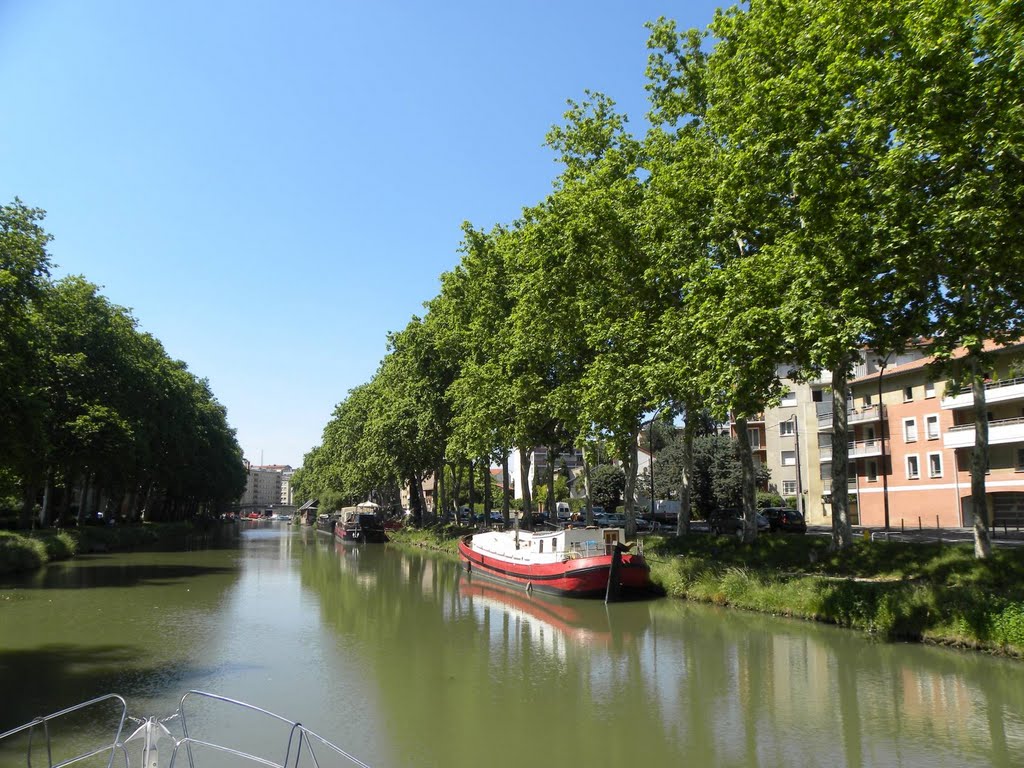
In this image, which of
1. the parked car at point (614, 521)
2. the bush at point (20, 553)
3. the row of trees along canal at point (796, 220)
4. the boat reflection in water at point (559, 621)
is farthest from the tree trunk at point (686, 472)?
the bush at point (20, 553)

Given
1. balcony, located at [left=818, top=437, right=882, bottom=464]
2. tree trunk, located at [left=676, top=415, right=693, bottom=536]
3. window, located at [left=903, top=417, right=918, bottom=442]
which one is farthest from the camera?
balcony, located at [left=818, top=437, right=882, bottom=464]

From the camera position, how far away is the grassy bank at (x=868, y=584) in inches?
635

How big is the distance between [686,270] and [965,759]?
14699 mm

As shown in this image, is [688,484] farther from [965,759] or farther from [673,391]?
[965,759]

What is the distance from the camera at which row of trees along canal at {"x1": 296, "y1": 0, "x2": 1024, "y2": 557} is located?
16156 mm

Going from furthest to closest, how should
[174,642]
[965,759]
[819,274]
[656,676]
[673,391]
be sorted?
1. [673,391]
2. [174,642]
3. [819,274]
4. [656,676]
5. [965,759]

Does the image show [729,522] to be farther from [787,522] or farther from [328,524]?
[328,524]

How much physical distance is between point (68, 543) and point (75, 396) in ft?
26.1

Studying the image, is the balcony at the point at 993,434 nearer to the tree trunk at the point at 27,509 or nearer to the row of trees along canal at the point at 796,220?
the row of trees along canal at the point at 796,220

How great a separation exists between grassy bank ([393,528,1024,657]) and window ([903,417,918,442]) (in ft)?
78.7

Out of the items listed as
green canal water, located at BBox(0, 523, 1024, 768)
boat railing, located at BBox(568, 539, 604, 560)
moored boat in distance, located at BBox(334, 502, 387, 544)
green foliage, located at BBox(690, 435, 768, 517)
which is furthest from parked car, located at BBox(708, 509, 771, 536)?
moored boat in distance, located at BBox(334, 502, 387, 544)

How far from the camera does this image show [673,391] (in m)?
23.9

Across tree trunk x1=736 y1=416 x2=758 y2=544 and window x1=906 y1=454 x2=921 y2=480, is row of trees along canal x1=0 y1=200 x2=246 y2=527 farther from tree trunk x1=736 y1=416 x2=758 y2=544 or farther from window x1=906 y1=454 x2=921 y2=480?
window x1=906 y1=454 x2=921 y2=480

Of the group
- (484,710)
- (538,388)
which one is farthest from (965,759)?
(538,388)
